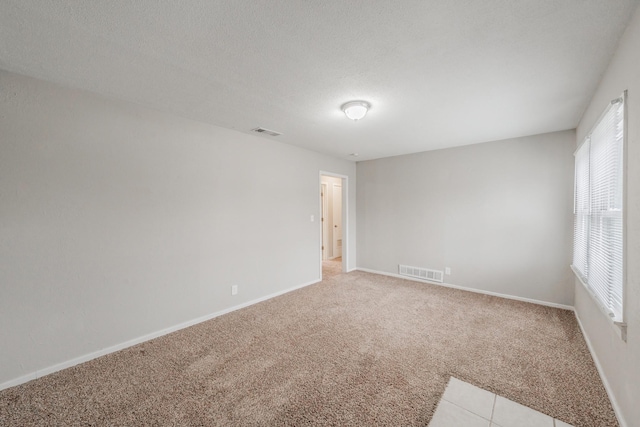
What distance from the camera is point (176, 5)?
52.9 inches

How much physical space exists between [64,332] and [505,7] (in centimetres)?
396

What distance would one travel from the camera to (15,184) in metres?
1.99

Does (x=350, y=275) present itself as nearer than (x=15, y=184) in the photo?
No

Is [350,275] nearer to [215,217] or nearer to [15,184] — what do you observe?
[215,217]

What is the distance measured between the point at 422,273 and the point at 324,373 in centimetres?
319

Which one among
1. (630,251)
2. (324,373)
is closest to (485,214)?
(630,251)

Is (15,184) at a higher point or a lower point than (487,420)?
higher

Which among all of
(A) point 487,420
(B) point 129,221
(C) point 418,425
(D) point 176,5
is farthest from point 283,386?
(D) point 176,5

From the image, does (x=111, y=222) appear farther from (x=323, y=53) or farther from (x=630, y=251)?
(x=630, y=251)

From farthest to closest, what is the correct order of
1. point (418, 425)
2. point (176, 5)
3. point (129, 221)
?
1. point (129, 221)
2. point (418, 425)
3. point (176, 5)

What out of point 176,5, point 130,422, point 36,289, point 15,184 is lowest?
point 130,422

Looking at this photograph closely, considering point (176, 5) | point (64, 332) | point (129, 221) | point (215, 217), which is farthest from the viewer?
point (215, 217)

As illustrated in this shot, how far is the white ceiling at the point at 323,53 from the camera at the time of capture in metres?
1.38

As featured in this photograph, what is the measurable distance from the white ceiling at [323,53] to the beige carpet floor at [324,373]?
2429 millimetres
